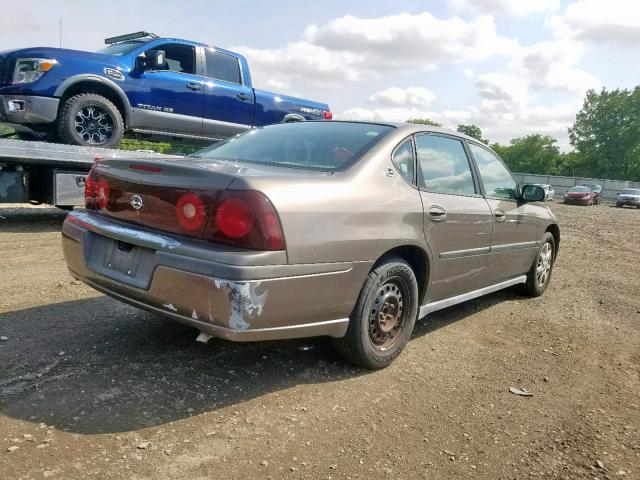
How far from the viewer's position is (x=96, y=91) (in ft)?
22.9

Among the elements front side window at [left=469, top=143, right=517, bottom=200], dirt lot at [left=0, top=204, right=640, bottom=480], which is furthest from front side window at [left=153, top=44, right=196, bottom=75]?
front side window at [left=469, top=143, right=517, bottom=200]

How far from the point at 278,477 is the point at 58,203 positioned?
6.39 m

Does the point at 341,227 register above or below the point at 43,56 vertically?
below

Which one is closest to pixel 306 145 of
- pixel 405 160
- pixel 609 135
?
pixel 405 160


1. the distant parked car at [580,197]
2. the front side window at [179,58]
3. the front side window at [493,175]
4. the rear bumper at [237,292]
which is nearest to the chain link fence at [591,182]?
the distant parked car at [580,197]

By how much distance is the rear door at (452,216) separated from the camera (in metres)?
3.62

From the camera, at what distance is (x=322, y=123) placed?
3.95 meters

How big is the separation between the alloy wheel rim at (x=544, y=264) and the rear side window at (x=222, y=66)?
5.45 meters

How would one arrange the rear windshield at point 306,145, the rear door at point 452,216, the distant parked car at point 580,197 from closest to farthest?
1. the rear windshield at point 306,145
2. the rear door at point 452,216
3. the distant parked car at point 580,197

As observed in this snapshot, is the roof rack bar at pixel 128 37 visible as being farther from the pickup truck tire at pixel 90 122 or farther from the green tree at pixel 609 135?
the green tree at pixel 609 135

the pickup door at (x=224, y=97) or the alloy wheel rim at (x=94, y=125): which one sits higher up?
the pickup door at (x=224, y=97)

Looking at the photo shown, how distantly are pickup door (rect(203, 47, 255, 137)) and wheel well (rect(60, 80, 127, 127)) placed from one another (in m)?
1.29

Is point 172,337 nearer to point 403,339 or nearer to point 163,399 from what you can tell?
point 163,399

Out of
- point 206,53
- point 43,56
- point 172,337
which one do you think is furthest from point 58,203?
point 172,337
